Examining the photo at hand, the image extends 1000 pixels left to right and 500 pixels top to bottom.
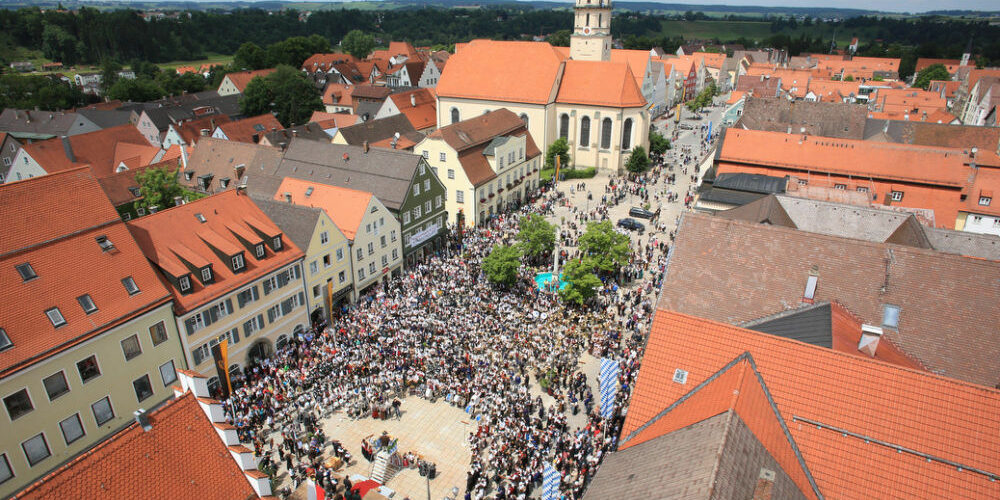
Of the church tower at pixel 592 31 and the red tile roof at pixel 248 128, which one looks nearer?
the red tile roof at pixel 248 128

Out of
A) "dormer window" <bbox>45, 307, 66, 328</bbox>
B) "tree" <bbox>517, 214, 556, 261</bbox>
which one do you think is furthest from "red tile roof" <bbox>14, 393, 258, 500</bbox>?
"tree" <bbox>517, 214, 556, 261</bbox>

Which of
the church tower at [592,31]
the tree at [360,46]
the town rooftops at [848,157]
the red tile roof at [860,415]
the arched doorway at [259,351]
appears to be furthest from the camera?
the tree at [360,46]

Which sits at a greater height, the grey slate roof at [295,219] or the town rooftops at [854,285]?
the town rooftops at [854,285]

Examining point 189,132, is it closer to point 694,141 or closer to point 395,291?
point 395,291

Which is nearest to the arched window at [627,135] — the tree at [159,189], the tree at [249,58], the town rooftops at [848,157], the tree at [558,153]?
the tree at [558,153]

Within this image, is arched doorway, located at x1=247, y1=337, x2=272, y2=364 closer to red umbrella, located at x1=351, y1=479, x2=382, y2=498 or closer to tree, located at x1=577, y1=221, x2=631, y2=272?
red umbrella, located at x1=351, y1=479, x2=382, y2=498

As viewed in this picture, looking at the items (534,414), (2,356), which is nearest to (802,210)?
(534,414)

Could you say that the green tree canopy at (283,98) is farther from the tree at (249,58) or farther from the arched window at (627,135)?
the arched window at (627,135)

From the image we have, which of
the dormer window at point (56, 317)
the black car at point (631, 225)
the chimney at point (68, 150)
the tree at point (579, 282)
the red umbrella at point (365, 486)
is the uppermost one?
the dormer window at point (56, 317)

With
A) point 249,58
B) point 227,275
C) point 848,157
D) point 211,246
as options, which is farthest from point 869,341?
point 249,58
